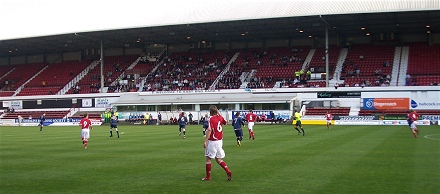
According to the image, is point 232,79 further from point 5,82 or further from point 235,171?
point 235,171

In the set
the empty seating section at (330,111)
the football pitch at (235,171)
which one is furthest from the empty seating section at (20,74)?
the football pitch at (235,171)

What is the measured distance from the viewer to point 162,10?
6844 centimetres

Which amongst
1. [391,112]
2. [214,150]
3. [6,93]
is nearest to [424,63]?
[391,112]

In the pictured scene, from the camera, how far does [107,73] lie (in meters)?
80.1

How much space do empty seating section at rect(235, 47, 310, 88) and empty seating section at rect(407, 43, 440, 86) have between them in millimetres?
14267

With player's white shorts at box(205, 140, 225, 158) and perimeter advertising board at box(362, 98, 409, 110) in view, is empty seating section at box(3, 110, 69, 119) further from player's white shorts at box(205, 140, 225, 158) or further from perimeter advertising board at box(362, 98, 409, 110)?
player's white shorts at box(205, 140, 225, 158)

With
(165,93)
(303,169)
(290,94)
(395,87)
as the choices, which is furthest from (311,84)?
(303,169)

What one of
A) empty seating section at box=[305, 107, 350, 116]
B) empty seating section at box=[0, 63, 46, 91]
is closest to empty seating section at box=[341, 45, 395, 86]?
empty seating section at box=[305, 107, 350, 116]

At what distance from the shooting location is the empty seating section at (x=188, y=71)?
71.4 m

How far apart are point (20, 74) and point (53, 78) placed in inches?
332

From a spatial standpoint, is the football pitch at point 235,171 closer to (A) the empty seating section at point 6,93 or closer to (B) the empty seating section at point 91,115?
(B) the empty seating section at point 91,115

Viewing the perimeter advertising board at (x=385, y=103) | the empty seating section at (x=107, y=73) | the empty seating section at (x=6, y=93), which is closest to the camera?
the perimeter advertising board at (x=385, y=103)

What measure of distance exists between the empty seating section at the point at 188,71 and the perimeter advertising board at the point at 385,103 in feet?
70.2

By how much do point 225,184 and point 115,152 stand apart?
10390 millimetres
